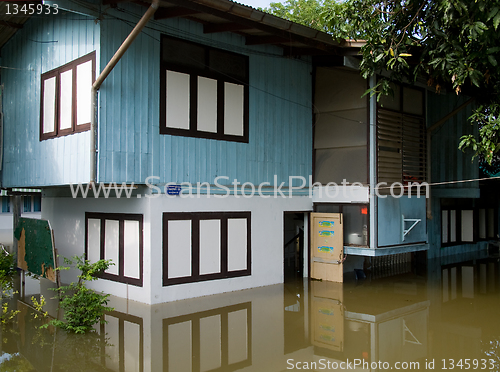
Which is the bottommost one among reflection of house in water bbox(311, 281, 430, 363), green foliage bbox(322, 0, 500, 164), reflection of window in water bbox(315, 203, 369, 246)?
reflection of house in water bbox(311, 281, 430, 363)

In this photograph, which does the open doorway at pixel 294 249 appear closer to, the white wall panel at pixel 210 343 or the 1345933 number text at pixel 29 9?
the white wall panel at pixel 210 343

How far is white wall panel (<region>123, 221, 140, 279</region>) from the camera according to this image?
9.59 metres

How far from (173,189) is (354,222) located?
15.0 ft

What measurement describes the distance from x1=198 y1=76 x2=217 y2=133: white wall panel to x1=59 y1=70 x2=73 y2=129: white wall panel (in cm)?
259

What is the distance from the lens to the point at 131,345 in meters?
7.11

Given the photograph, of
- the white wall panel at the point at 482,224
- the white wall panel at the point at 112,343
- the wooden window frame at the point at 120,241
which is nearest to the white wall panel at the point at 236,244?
the wooden window frame at the point at 120,241

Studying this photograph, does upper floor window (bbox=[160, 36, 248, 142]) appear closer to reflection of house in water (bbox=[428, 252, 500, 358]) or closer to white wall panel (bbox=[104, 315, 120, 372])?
white wall panel (bbox=[104, 315, 120, 372])

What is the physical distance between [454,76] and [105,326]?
24.5ft

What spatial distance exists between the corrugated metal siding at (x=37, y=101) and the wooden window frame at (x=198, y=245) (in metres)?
2.02

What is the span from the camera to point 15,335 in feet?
25.1

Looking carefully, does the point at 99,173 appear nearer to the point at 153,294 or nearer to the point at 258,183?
the point at 153,294

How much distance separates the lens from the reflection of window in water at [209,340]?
6434 millimetres

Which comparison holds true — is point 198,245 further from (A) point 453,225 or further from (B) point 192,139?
(A) point 453,225

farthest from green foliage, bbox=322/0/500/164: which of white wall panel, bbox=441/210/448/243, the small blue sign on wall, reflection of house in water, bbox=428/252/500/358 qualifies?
white wall panel, bbox=441/210/448/243
